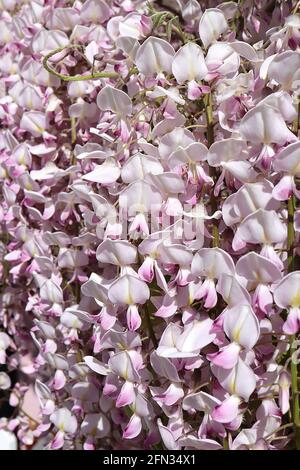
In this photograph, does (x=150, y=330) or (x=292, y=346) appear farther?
(x=150, y=330)

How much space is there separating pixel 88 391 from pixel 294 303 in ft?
1.45

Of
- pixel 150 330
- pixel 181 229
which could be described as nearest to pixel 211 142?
pixel 181 229

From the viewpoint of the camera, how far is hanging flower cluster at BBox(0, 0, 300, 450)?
0.73 m

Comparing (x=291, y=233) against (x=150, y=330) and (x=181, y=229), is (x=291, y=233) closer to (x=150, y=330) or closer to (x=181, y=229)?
(x=181, y=229)

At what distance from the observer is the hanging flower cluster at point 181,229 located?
733 millimetres

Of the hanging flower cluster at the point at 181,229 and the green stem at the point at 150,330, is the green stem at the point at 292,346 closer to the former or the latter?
the hanging flower cluster at the point at 181,229

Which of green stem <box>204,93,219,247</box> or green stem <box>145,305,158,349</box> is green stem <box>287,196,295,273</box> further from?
green stem <box>145,305,158,349</box>

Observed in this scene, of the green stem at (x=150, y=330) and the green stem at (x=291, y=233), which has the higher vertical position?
the green stem at (x=291, y=233)

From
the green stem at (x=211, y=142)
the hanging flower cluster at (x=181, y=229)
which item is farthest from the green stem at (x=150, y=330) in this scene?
the green stem at (x=211, y=142)

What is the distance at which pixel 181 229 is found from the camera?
0.79m

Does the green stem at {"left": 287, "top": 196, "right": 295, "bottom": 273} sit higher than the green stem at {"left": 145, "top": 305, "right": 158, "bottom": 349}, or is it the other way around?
the green stem at {"left": 287, "top": 196, "right": 295, "bottom": 273}

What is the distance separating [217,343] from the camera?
750 mm

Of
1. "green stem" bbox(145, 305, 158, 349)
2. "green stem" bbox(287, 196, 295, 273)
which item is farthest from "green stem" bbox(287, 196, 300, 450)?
"green stem" bbox(145, 305, 158, 349)

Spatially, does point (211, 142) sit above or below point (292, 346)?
above
